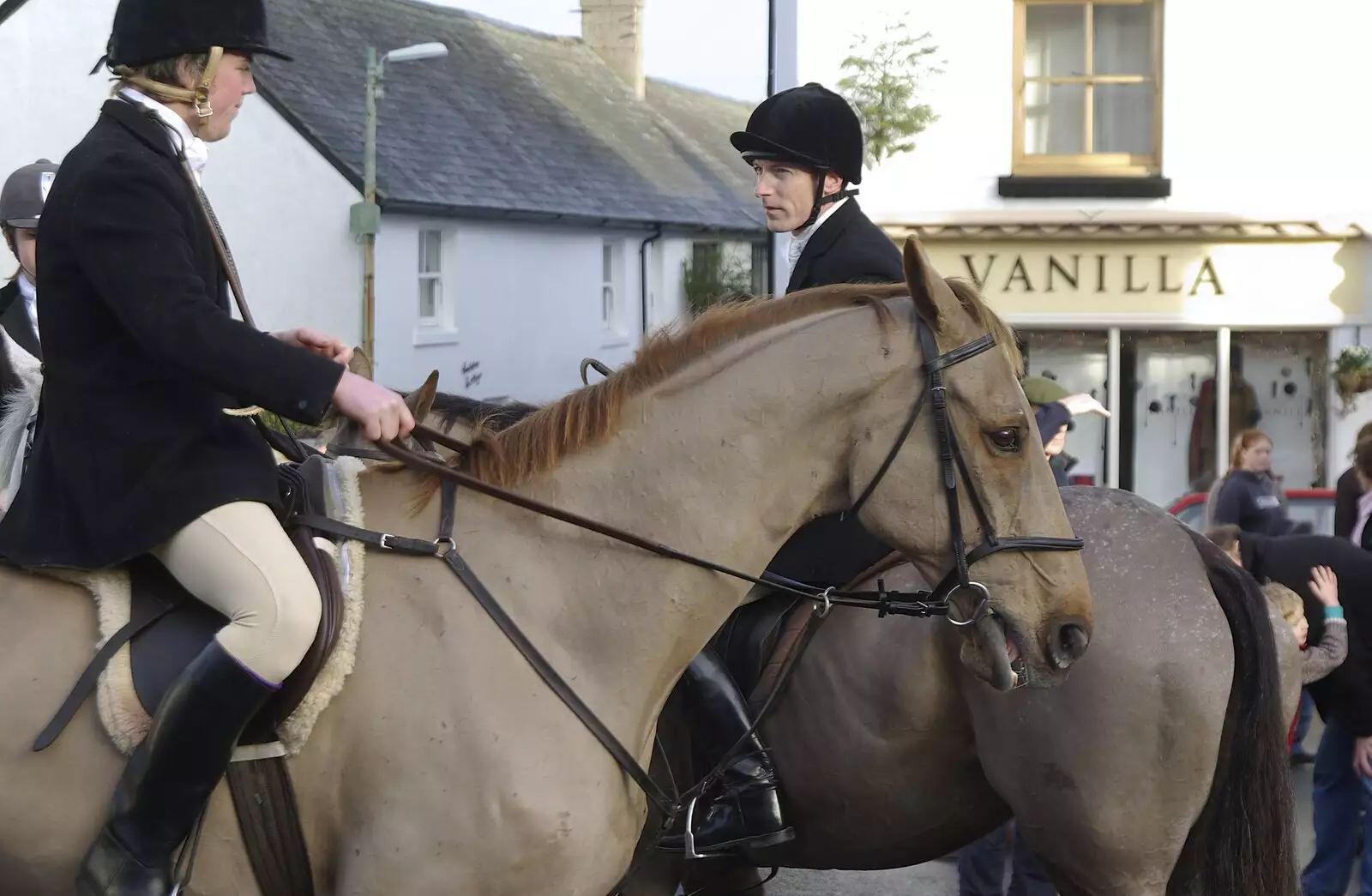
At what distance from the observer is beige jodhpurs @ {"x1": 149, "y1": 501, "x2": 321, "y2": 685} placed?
273 cm

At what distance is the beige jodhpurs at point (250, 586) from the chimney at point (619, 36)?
38.3m

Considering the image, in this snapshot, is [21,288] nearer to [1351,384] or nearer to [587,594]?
[587,594]

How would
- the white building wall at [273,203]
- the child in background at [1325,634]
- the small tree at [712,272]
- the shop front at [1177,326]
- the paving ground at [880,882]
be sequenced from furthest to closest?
1. the small tree at [712,272]
2. the white building wall at [273,203]
3. the shop front at [1177,326]
4. the paving ground at [880,882]
5. the child in background at [1325,634]

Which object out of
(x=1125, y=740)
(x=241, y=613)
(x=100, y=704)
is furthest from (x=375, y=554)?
(x=1125, y=740)

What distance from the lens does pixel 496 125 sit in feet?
98.6

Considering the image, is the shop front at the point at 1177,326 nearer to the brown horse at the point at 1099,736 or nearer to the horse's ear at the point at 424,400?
the brown horse at the point at 1099,736

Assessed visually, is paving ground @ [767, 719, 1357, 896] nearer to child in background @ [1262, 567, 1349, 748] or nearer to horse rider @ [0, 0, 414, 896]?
child in background @ [1262, 567, 1349, 748]

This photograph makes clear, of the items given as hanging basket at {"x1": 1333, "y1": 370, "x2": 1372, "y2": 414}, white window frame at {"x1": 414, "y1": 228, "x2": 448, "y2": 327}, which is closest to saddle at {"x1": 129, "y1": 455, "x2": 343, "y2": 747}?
hanging basket at {"x1": 1333, "y1": 370, "x2": 1372, "y2": 414}

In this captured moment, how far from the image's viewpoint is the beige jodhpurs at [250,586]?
2.73 metres

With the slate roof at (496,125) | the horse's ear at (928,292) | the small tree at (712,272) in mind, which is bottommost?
the horse's ear at (928,292)

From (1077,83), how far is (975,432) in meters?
10.4

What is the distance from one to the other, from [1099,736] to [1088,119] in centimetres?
980

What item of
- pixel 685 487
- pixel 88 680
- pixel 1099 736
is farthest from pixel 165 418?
pixel 1099 736

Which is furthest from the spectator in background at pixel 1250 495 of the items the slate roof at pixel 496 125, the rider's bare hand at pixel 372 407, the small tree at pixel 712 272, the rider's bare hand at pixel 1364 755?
the small tree at pixel 712 272
